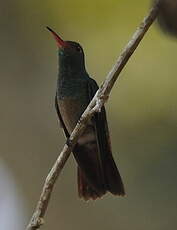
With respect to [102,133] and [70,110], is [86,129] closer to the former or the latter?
[70,110]

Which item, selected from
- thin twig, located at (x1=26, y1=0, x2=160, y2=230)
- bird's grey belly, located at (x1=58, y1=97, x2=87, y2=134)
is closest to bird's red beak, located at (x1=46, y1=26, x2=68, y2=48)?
bird's grey belly, located at (x1=58, y1=97, x2=87, y2=134)

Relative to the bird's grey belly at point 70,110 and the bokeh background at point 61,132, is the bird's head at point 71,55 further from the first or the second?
the bokeh background at point 61,132

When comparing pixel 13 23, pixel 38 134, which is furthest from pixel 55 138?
pixel 13 23

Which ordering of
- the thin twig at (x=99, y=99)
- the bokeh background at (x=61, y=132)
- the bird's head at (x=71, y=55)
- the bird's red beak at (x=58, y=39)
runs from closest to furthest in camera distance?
the thin twig at (x=99, y=99) → the bird's red beak at (x=58, y=39) → the bird's head at (x=71, y=55) → the bokeh background at (x=61, y=132)

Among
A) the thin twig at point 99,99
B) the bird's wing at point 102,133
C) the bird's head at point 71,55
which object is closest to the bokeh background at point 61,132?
the bird's head at point 71,55

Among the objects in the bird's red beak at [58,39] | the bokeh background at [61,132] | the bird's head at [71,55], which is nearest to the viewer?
the bird's red beak at [58,39]

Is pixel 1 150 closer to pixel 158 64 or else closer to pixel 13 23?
pixel 13 23

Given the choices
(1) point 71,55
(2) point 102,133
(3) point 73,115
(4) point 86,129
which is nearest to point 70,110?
(3) point 73,115
